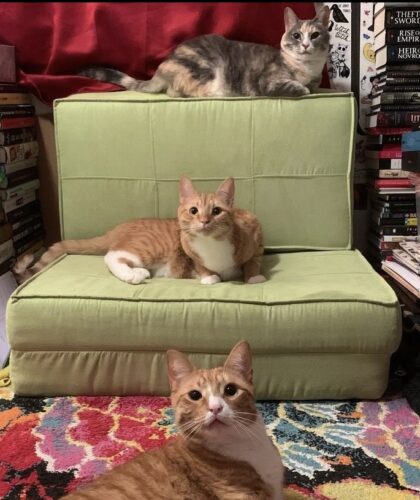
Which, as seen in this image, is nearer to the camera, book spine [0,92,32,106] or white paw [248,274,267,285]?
white paw [248,274,267,285]

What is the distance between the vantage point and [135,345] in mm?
1752

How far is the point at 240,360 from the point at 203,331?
46cm

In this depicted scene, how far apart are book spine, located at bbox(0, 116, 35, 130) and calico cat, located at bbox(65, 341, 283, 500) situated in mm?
1592

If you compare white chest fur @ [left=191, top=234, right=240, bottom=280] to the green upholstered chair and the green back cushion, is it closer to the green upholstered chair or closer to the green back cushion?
the green upholstered chair

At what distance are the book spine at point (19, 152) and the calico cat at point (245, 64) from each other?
25.5 inches

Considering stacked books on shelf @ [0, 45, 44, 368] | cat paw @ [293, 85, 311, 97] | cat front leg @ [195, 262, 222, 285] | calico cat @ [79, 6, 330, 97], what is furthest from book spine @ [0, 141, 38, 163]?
cat paw @ [293, 85, 311, 97]

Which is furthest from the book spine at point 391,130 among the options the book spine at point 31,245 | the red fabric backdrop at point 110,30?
the book spine at point 31,245

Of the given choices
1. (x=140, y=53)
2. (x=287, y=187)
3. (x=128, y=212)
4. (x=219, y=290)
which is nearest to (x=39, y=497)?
(x=219, y=290)

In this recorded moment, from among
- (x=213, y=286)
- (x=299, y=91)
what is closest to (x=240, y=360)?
(x=213, y=286)

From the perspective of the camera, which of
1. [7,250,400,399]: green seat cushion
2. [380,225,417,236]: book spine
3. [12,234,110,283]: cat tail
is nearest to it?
[7,250,400,399]: green seat cushion

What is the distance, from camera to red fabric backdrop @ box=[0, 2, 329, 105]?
2.51 metres

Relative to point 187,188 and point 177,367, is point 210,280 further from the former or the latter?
point 177,367

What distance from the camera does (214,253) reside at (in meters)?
1.95

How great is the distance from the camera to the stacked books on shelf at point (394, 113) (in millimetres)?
2316
